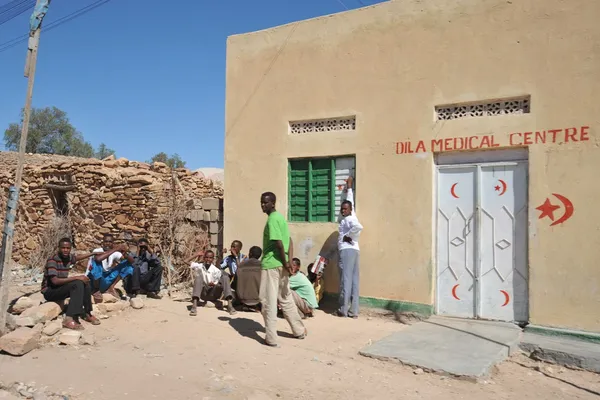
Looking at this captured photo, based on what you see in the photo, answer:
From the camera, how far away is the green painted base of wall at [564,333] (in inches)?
225

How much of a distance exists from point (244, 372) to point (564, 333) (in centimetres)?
369

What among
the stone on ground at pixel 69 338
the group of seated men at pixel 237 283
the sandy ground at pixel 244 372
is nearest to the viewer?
the sandy ground at pixel 244 372

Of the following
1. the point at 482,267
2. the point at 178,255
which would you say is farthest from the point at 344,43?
the point at 178,255

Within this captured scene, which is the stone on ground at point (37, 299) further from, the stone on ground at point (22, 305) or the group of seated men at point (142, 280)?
the group of seated men at point (142, 280)

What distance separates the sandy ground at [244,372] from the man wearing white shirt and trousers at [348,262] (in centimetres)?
88

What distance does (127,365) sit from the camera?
197 inches

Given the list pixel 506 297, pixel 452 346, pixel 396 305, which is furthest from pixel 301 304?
pixel 506 297

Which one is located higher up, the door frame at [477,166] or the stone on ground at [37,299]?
the door frame at [477,166]

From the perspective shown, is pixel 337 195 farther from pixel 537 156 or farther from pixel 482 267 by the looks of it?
pixel 537 156

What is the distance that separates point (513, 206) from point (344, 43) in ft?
11.4

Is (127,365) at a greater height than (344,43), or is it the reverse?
(344,43)

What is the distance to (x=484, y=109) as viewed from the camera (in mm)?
6645

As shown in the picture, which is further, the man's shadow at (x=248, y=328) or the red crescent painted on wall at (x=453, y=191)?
the red crescent painted on wall at (x=453, y=191)

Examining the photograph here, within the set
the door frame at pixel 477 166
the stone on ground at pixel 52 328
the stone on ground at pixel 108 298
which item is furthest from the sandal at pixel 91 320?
the door frame at pixel 477 166
